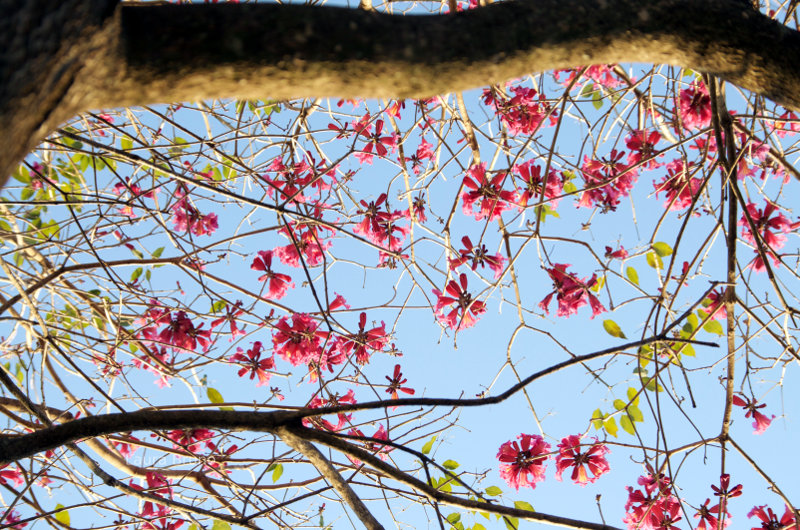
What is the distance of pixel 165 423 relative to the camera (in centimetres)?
86

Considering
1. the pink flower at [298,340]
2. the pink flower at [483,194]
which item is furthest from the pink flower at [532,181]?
the pink flower at [298,340]

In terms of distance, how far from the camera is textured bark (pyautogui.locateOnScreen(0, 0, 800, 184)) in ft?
1.86

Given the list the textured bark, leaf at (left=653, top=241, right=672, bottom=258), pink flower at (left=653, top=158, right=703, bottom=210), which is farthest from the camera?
pink flower at (left=653, top=158, right=703, bottom=210)

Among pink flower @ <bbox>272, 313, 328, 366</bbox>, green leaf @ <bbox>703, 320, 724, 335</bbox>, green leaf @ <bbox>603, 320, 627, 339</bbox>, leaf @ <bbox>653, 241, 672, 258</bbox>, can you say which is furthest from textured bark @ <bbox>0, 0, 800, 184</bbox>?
pink flower @ <bbox>272, 313, 328, 366</bbox>

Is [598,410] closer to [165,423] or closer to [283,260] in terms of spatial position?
[283,260]

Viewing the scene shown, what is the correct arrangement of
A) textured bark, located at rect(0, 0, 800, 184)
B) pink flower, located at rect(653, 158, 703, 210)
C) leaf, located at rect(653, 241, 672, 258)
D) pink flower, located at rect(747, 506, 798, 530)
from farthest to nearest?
pink flower, located at rect(653, 158, 703, 210) < leaf, located at rect(653, 241, 672, 258) < pink flower, located at rect(747, 506, 798, 530) < textured bark, located at rect(0, 0, 800, 184)

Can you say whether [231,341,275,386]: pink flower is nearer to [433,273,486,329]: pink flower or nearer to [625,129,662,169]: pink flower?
[433,273,486,329]: pink flower

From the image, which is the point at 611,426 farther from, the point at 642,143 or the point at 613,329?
the point at 642,143

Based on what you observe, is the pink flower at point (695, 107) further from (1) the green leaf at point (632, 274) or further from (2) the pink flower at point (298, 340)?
(2) the pink flower at point (298, 340)

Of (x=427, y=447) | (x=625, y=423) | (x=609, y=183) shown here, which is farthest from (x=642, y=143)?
(x=427, y=447)

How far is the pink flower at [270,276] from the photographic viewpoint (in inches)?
96.3

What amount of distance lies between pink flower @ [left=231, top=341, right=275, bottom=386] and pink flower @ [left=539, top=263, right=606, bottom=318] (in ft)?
3.81

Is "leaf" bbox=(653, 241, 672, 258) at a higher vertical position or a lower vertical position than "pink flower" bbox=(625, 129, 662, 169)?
lower

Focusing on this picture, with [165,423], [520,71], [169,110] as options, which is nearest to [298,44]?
[520,71]
